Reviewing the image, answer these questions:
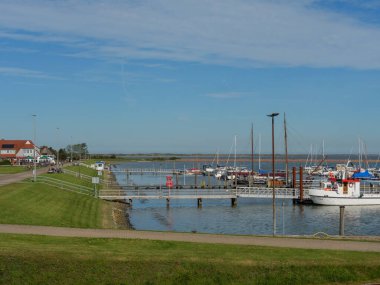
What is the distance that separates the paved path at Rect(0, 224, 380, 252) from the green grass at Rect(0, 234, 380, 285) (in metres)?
2.72

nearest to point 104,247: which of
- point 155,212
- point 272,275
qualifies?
point 272,275

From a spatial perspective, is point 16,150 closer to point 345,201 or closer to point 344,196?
point 344,196

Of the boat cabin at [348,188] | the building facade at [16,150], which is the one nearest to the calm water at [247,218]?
the boat cabin at [348,188]

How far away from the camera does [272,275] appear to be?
60.6 feet

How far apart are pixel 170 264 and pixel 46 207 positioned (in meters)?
26.3

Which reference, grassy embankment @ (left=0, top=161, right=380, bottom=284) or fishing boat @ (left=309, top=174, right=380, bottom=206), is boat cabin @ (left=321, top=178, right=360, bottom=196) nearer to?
fishing boat @ (left=309, top=174, right=380, bottom=206)

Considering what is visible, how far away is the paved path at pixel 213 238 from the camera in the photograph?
2369cm

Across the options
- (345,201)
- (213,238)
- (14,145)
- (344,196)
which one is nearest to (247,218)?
(345,201)

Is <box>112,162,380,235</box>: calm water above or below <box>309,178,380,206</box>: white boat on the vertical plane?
below

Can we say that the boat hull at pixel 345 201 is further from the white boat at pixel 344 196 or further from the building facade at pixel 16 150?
the building facade at pixel 16 150

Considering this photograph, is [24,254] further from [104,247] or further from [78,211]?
[78,211]

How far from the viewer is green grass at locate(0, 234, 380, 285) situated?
1800cm

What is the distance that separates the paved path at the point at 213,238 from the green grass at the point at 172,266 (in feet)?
8.92

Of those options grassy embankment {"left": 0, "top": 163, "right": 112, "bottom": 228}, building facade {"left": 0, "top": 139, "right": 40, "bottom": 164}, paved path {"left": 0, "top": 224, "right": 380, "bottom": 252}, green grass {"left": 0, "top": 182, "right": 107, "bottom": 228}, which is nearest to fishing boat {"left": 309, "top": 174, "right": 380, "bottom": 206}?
grassy embankment {"left": 0, "top": 163, "right": 112, "bottom": 228}
